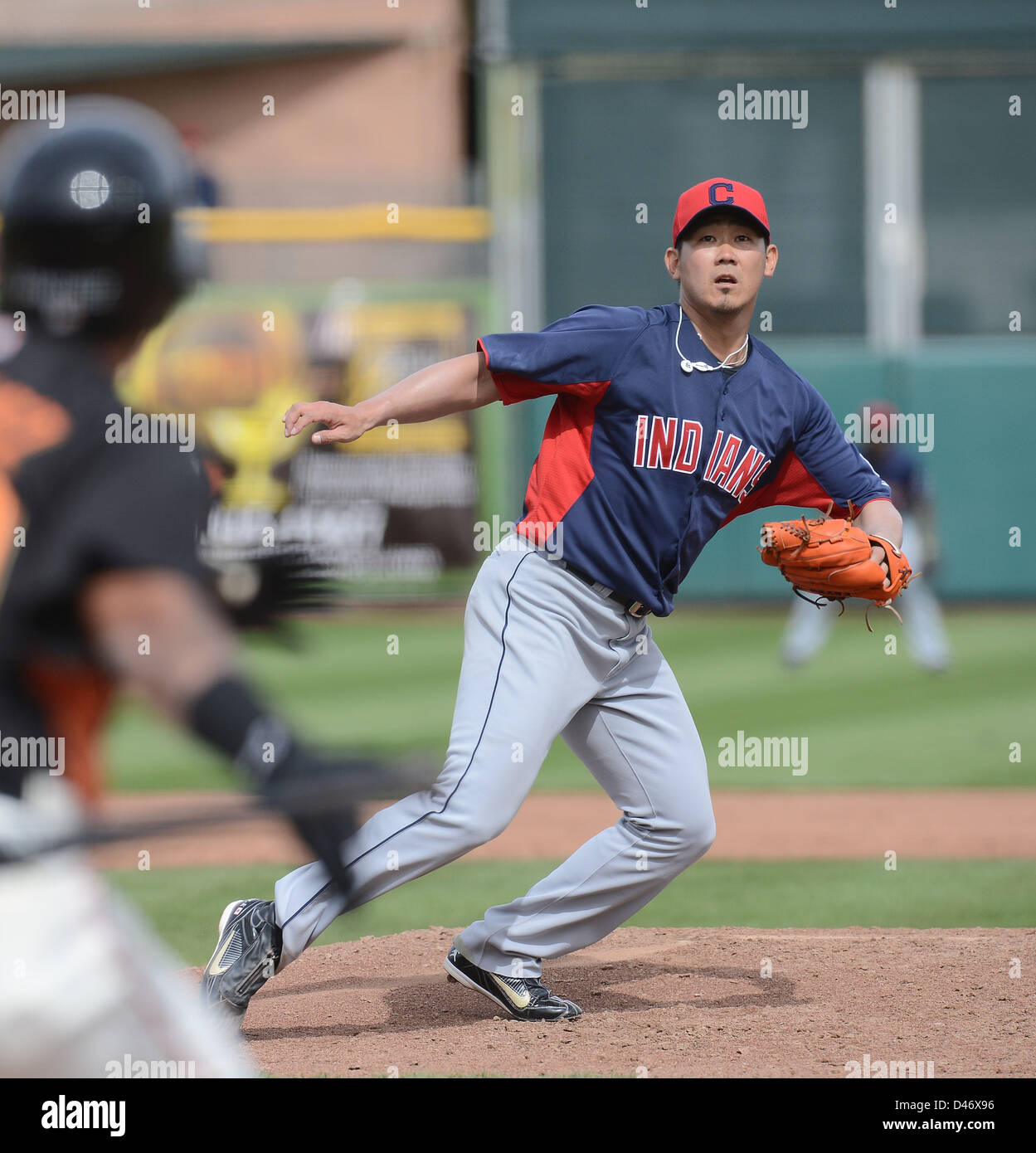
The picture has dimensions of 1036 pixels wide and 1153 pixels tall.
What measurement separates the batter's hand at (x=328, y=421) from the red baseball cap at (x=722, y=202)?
111 cm

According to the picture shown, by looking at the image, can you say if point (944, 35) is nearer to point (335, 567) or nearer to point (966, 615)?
point (966, 615)

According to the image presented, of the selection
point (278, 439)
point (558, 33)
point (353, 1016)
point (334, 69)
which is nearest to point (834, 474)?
point (353, 1016)

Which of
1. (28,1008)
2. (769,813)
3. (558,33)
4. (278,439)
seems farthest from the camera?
(558,33)

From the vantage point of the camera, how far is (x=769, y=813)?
24.2ft

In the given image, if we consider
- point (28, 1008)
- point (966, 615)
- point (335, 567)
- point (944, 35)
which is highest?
point (944, 35)

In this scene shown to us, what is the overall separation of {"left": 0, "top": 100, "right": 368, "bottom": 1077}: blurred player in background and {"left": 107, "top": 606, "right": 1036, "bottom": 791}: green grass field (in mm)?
4159

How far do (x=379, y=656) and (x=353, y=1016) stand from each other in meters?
8.60

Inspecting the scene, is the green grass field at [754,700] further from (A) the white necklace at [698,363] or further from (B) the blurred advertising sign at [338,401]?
(A) the white necklace at [698,363]

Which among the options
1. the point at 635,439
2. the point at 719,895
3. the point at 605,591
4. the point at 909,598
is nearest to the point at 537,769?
the point at 605,591

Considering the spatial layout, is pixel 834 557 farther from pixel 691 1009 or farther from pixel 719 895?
pixel 719 895

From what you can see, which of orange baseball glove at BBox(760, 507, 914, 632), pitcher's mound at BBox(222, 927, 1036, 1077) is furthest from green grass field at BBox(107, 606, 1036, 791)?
orange baseball glove at BBox(760, 507, 914, 632)

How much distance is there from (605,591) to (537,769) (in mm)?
491

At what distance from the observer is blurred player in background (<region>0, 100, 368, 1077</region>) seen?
187cm

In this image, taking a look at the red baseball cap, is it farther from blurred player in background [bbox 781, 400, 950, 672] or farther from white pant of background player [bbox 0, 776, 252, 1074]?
blurred player in background [bbox 781, 400, 950, 672]
